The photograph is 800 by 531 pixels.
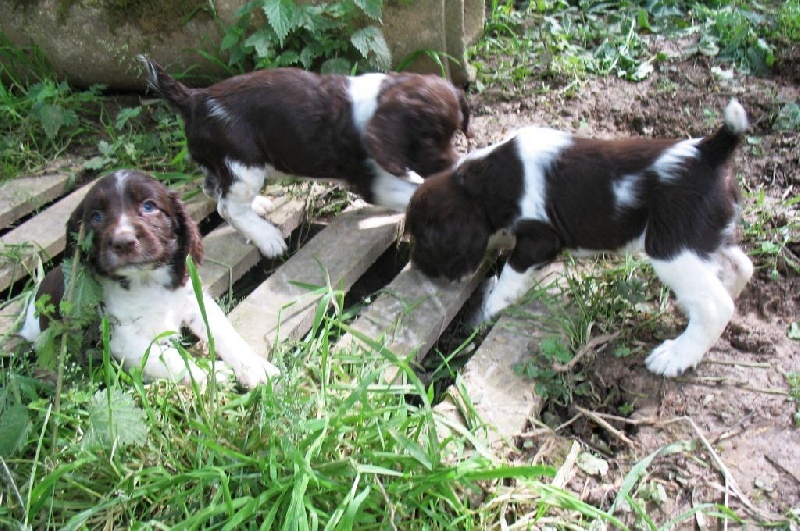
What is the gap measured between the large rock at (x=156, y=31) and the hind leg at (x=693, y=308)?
275cm

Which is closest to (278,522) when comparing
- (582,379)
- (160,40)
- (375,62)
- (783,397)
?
(582,379)

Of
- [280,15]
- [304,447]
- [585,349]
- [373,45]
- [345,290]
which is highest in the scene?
[280,15]

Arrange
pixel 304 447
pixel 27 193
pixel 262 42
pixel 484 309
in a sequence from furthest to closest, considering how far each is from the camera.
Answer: pixel 262 42
pixel 27 193
pixel 484 309
pixel 304 447

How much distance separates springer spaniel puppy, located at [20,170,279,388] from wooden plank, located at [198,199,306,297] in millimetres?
523

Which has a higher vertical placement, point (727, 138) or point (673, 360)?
point (727, 138)

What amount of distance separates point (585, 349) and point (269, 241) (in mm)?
1858

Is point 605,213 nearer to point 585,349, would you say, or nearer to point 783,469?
point 585,349

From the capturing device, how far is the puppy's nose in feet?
10.3

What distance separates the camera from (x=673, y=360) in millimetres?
3557

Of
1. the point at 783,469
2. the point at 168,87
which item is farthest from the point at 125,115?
the point at 783,469

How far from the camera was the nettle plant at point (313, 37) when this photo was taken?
203 inches

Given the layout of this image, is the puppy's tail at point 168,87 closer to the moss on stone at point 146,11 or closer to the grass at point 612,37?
the moss on stone at point 146,11

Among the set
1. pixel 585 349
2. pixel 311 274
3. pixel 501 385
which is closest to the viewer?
pixel 501 385

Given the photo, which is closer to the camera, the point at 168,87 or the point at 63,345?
the point at 63,345
